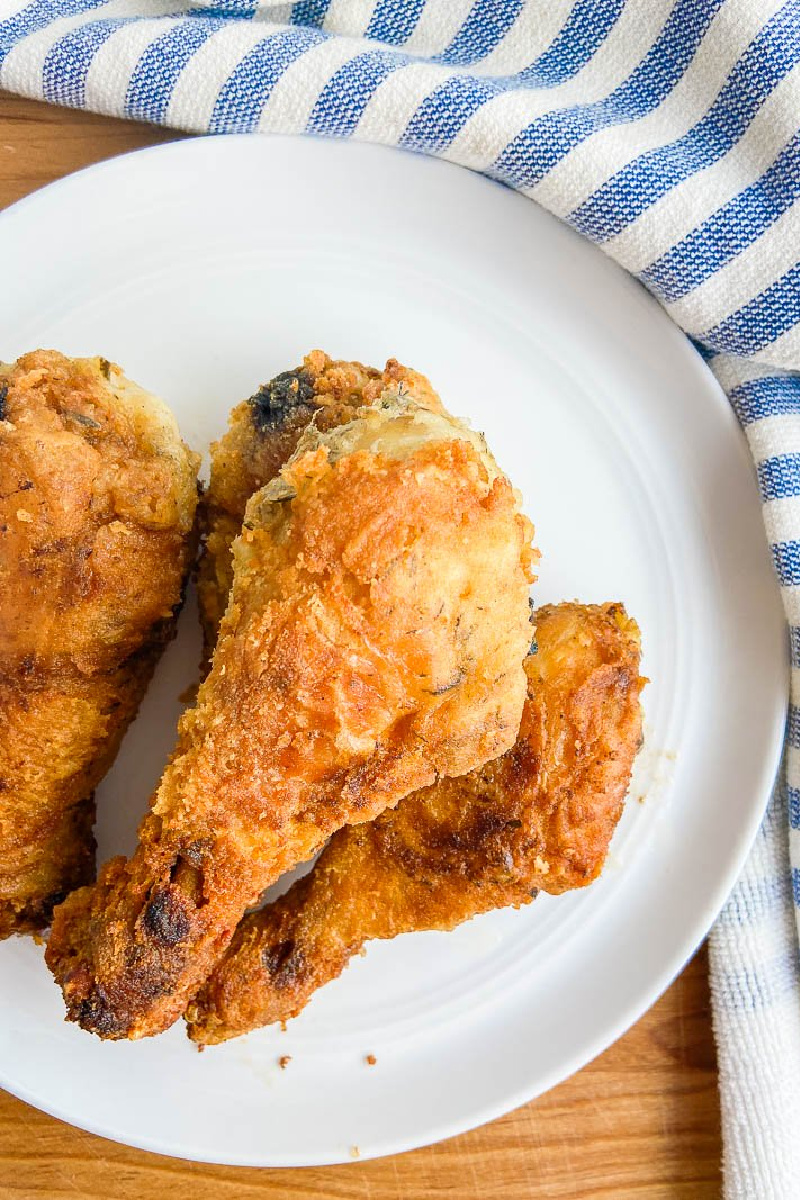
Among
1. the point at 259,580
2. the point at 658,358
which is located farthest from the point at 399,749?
the point at 658,358

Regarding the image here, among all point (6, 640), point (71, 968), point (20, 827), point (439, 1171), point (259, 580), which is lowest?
point (439, 1171)

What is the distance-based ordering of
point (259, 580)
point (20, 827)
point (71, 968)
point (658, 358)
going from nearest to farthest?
1. point (259, 580)
2. point (71, 968)
3. point (20, 827)
4. point (658, 358)

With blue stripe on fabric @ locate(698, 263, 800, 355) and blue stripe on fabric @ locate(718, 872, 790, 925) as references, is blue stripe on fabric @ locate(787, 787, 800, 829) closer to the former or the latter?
blue stripe on fabric @ locate(718, 872, 790, 925)

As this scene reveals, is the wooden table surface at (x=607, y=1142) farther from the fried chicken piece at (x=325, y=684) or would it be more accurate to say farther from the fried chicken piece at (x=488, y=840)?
the fried chicken piece at (x=325, y=684)

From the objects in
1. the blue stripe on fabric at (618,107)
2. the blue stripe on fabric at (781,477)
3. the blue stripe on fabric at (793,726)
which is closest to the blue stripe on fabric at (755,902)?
the blue stripe on fabric at (793,726)

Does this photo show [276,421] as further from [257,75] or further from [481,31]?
[481,31]

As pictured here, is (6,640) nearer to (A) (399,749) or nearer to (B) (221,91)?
(A) (399,749)

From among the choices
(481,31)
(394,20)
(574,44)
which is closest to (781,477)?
(574,44)
